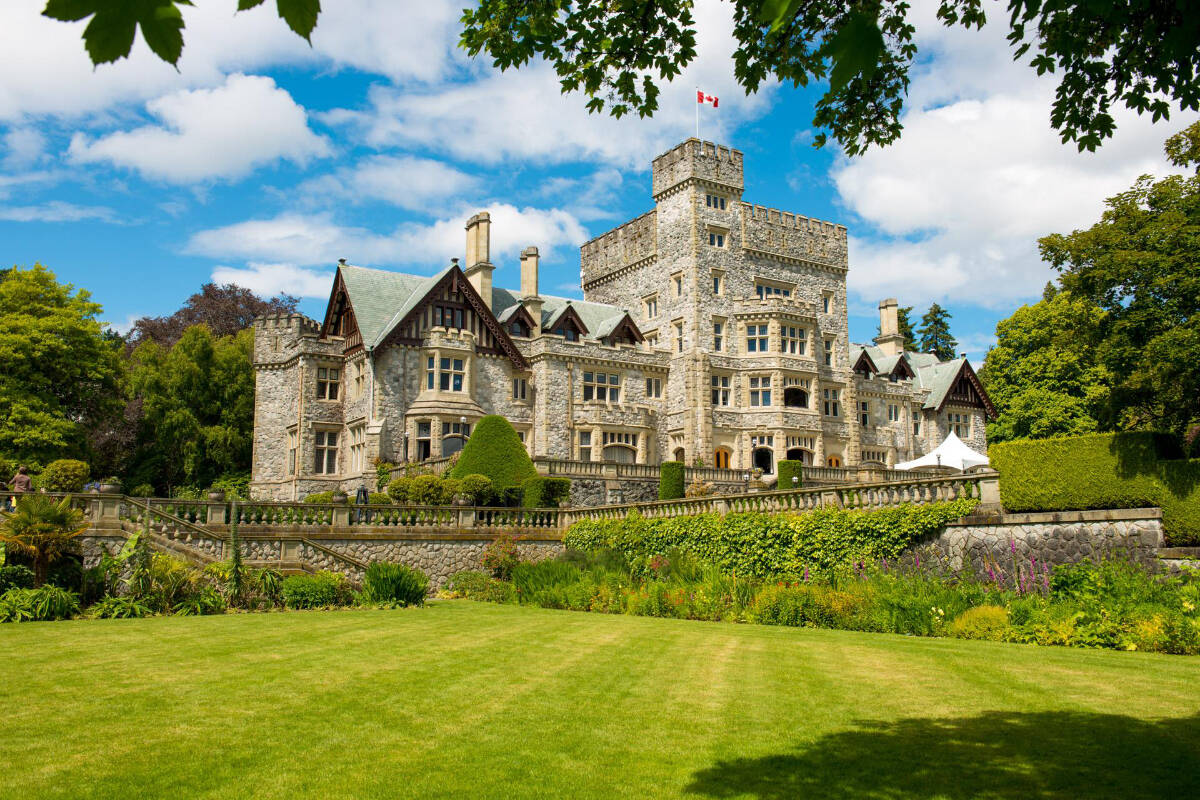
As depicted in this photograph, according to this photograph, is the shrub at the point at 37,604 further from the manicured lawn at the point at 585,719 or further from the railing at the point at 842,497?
the railing at the point at 842,497

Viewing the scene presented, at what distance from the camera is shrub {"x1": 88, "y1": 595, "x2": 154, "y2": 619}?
54.8ft

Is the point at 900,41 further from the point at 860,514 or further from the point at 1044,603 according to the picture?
the point at 860,514

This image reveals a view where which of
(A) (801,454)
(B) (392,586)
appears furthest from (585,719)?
(A) (801,454)

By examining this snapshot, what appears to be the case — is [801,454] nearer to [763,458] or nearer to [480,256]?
[763,458]

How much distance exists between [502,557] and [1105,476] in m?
16.5

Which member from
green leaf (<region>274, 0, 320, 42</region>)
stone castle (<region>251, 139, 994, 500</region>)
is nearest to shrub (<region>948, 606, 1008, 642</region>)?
green leaf (<region>274, 0, 320, 42</region>)

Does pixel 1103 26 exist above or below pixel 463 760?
above

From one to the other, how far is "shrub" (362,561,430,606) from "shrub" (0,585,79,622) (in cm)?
565

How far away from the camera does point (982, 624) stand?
14367 mm

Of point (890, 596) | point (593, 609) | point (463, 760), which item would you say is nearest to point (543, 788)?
point (463, 760)

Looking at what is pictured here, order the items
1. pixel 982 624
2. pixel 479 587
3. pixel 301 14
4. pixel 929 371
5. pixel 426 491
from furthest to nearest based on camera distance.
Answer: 1. pixel 929 371
2. pixel 426 491
3. pixel 479 587
4. pixel 982 624
5. pixel 301 14

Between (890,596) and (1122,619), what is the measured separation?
3.72 meters

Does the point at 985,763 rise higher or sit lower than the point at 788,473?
lower

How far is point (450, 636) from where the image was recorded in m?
13.8
